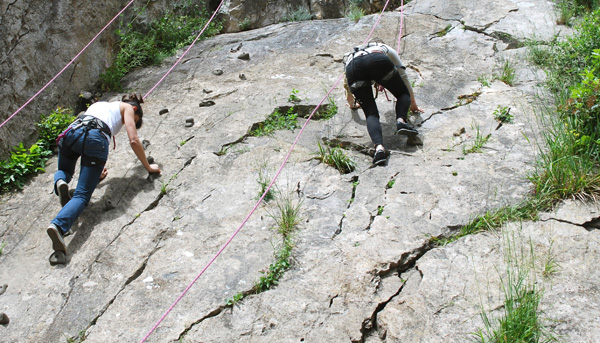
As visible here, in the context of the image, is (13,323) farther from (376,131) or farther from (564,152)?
(564,152)

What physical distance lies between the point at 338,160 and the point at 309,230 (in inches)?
34.8

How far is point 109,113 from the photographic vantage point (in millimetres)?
4133

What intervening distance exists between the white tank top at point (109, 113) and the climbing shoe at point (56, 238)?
3.29ft

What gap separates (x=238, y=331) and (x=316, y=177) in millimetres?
1641

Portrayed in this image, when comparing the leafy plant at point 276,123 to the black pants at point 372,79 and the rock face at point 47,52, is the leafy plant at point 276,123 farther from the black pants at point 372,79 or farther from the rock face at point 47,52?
the rock face at point 47,52

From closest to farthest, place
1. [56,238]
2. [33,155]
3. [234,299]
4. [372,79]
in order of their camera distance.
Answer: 1. [234,299]
2. [56,238]
3. [372,79]
4. [33,155]

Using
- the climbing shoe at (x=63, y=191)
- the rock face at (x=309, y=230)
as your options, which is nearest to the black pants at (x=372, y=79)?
the rock face at (x=309, y=230)

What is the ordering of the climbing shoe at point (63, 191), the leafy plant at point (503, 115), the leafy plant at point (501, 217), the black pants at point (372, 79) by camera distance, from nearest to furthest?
the leafy plant at point (501, 217) → the climbing shoe at point (63, 191) → the black pants at point (372, 79) → the leafy plant at point (503, 115)

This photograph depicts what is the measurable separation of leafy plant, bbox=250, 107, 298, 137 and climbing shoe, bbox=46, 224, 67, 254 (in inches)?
81.5

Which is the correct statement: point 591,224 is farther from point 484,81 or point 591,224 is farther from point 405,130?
point 484,81

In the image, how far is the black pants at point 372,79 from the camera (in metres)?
4.29

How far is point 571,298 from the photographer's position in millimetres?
2730

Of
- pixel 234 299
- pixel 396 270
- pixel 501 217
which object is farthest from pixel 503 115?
pixel 234 299

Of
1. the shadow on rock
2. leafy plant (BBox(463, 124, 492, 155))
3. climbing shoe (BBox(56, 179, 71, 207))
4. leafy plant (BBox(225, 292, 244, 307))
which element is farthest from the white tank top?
leafy plant (BBox(463, 124, 492, 155))
